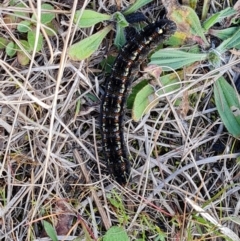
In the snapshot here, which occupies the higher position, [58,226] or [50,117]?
[50,117]

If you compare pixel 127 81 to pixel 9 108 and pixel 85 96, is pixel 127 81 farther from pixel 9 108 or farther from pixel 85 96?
pixel 9 108

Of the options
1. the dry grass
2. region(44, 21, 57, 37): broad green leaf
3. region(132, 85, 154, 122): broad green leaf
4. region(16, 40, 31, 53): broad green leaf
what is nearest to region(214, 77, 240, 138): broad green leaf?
the dry grass

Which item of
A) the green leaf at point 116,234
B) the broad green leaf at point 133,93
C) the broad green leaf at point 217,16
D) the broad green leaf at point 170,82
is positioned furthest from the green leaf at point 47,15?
the green leaf at point 116,234

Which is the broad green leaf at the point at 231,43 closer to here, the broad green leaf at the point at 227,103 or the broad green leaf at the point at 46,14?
the broad green leaf at the point at 227,103

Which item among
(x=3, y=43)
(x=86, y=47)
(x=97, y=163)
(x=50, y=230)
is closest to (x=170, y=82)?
(x=86, y=47)

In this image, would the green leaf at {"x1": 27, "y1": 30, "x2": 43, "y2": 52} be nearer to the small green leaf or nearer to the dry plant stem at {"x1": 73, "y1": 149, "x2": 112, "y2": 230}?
the small green leaf

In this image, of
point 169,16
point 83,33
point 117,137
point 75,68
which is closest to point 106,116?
point 117,137
